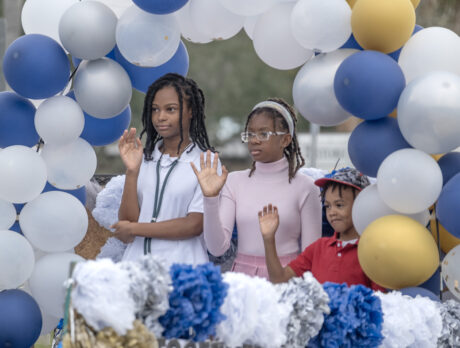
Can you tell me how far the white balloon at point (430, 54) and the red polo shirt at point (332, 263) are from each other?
80cm

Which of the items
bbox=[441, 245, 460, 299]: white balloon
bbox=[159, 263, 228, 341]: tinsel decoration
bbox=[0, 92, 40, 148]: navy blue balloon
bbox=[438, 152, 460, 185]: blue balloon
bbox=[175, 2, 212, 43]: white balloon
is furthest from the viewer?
bbox=[175, 2, 212, 43]: white balloon

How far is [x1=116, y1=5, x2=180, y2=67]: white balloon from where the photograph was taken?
3.42m

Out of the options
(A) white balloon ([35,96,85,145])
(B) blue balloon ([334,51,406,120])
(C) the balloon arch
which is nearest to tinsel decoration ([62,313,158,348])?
(C) the balloon arch

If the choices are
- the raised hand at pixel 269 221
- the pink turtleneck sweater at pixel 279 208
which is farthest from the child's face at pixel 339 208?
the raised hand at pixel 269 221

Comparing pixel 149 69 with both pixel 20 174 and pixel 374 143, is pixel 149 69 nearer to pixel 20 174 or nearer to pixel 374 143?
pixel 20 174

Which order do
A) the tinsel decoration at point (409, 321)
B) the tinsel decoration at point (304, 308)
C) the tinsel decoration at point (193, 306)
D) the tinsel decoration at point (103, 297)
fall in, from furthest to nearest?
1. the tinsel decoration at point (409, 321)
2. the tinsel decoration at point (304, 308)
3. the tinsel decoration at point (193, 306)
4. the tinsel decoration at point (103, 297)

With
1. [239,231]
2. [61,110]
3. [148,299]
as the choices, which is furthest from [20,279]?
[148,299]

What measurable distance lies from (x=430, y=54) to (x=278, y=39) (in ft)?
2.36

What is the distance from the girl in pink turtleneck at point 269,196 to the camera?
356 cm

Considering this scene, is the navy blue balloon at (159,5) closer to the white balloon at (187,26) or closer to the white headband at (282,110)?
the white balloon at (187,26)

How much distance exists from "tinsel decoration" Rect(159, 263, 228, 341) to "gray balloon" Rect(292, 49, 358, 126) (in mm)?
1203

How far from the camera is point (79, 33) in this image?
3463 millimetres

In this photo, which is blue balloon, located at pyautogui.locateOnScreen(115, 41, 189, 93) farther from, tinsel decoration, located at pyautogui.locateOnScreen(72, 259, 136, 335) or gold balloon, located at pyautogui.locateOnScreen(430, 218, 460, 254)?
tinsel decoration, located at pyautogui.locateOnScreen(72, 259, 136, 335)

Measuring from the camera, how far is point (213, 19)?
3627 millimetres
